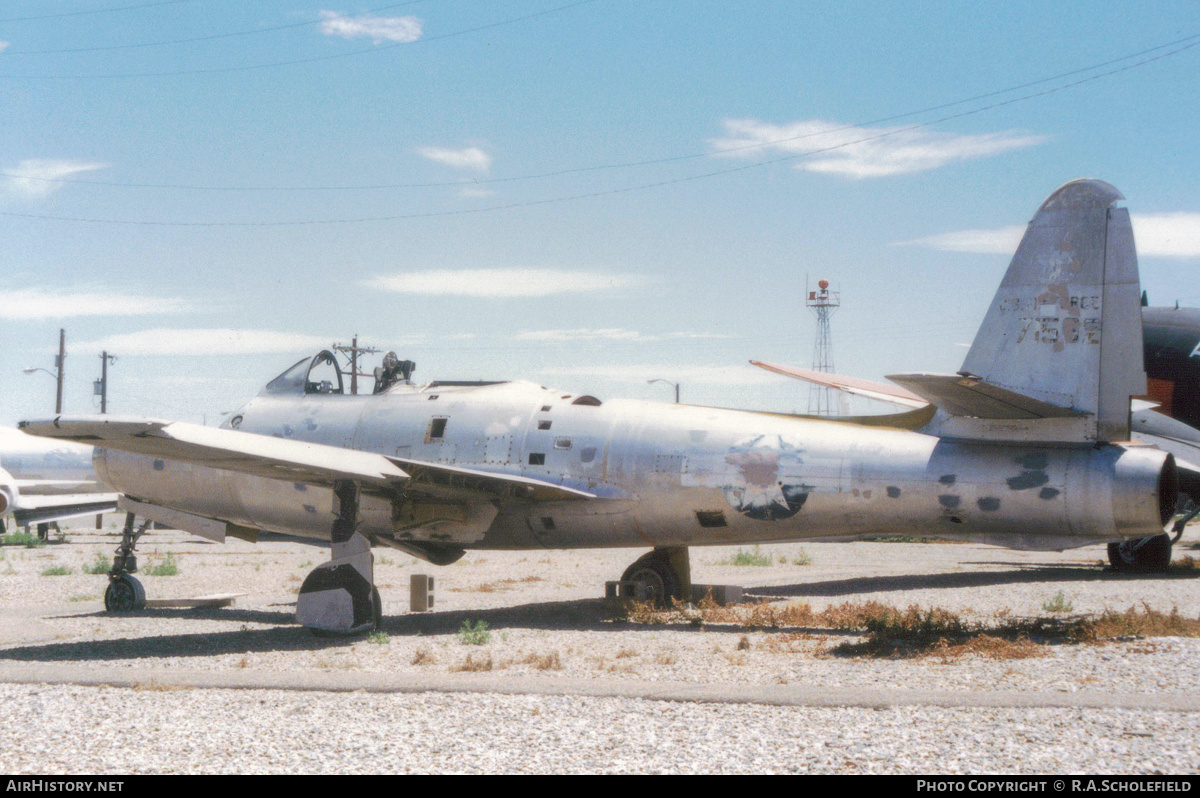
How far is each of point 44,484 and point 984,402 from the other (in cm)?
3638

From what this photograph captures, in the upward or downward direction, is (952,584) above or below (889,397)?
below

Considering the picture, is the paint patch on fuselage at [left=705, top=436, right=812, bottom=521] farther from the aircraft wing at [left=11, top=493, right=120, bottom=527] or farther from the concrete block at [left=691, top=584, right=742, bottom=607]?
the aircraft wing at [left=11, top=493, right=120, bottom=527]

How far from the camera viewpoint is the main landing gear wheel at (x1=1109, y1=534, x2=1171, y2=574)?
68.3 feet

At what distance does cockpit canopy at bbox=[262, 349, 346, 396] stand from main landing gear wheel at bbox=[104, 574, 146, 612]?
3.41 meters

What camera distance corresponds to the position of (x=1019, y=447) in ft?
37.3

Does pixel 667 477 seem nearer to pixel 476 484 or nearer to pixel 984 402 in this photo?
pixel 476 484

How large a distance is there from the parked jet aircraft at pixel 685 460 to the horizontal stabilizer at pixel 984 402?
0.03 metres

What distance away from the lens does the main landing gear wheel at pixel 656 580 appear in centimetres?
1452

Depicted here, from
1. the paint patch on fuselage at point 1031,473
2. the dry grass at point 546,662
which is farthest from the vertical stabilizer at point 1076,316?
the dry grass at point 546,662

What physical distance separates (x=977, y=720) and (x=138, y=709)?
6357mm

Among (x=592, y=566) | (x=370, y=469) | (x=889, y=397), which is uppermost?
(x=889, y=397)

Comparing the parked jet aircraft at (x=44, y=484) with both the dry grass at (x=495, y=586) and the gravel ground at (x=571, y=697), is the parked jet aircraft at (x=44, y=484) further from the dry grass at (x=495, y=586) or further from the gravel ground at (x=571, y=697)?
the gravel ground at (x=571, y=697)
